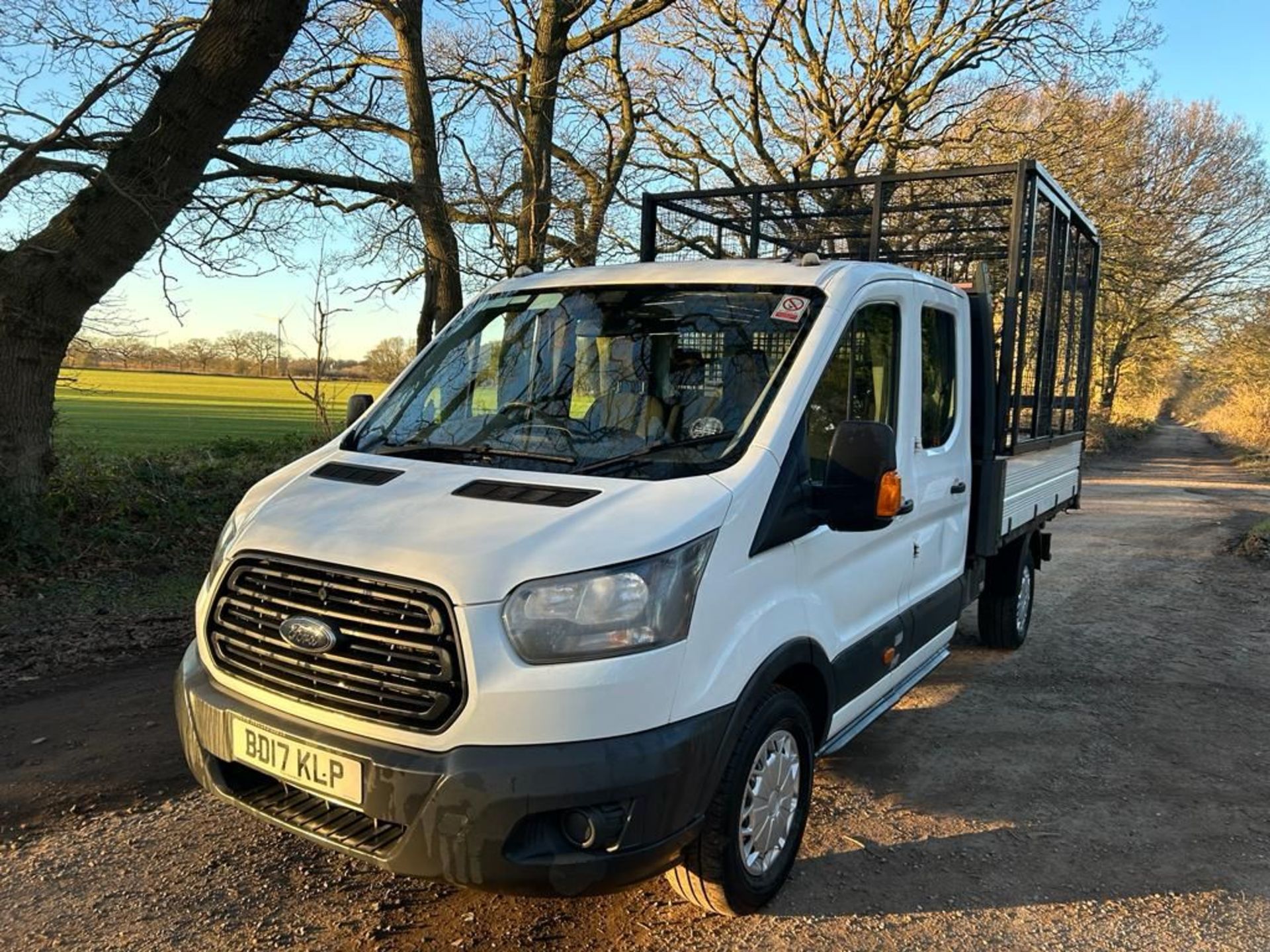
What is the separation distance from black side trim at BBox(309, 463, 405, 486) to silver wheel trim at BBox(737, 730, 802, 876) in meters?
1.52

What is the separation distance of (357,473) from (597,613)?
1.18m

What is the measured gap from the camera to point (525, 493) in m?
2.74

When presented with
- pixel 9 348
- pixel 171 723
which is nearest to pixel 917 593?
pixel 171 723

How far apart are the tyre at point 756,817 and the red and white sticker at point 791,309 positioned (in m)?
1.37

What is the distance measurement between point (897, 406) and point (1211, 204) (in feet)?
100

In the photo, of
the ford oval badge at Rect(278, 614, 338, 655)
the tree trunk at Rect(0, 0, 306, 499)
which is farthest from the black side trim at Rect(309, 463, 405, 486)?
the tree trunk at Rect(0, 0, 306, 499)

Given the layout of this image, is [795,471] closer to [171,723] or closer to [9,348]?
[171,723]

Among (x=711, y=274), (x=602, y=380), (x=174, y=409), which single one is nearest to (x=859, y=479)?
(x=602, y=380)

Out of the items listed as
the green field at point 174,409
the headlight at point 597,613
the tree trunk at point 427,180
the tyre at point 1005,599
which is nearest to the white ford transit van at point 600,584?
the headlight at point 597,613

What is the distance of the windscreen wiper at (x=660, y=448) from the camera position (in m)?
2.97

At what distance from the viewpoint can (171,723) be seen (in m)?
4.60

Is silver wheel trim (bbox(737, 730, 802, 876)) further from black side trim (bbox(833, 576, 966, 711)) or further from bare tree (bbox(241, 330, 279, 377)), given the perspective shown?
bare tree (bbox(241, 330, 279, 377))

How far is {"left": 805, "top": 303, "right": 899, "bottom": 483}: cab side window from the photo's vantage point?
3225mm

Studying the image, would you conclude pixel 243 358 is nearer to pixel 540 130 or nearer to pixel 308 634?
pixel 540 130
